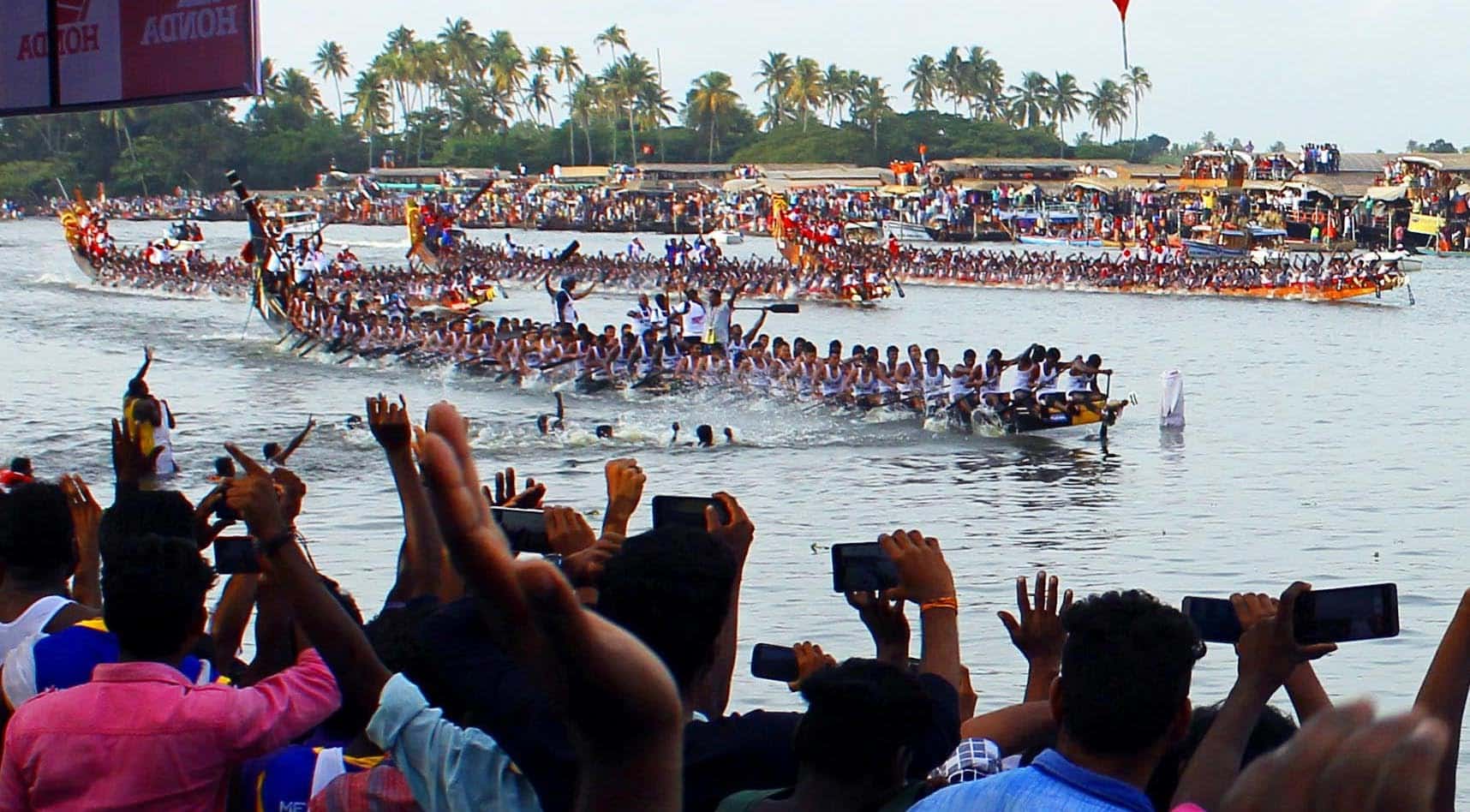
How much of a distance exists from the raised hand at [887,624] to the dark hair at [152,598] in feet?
4.01

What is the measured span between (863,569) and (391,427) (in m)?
1.25

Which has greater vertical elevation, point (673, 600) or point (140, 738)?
point (673, 600)

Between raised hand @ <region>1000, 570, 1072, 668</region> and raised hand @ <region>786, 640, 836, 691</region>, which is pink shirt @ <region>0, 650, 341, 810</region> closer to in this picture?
raised hand @ <region>786, 640, 836, 691</region>

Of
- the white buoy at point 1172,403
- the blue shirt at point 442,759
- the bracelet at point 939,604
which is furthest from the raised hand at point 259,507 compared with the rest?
the white buoy at point 1172,403

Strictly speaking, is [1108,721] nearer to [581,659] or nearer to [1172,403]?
[581,659]

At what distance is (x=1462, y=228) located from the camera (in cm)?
6969

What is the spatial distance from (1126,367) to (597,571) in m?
29.6

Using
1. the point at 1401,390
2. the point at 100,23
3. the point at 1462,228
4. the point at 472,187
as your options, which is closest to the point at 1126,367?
the point at 1401,390

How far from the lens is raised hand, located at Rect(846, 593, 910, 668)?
338 cm

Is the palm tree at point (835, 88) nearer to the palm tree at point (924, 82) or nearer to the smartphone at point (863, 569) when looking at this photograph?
the palm tree at point (924, 82)

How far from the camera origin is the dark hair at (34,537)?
3.89 m

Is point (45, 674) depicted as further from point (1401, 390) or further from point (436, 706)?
point (1401, 390)

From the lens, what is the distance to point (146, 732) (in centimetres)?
301

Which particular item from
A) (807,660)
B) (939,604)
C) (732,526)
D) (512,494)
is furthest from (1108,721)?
(512,494)
